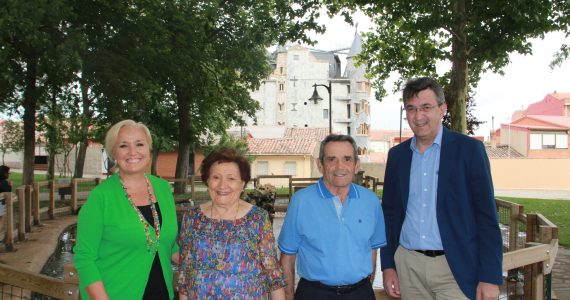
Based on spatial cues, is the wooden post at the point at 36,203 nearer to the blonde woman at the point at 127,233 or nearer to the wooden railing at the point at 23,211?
the wooden railing at the point at 23,211

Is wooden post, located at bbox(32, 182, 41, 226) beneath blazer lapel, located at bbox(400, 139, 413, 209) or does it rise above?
beneath

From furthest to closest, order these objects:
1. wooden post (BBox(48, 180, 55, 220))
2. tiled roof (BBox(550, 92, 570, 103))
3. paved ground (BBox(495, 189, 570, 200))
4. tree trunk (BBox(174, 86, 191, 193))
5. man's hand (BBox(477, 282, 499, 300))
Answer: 1. tiled roof (BBox(550, 92, 570, 103))
2. paved ground (BBox(495, 189, 570, 200))
3. tree trunk (BBox(174, 86, 191, 193))
4. wooden post (BBox(48, 180, 55, 220))
5. man's hand (BBox(477, 282, 499, 300))

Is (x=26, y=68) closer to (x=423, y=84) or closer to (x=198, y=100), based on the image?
(x=198, y=100)

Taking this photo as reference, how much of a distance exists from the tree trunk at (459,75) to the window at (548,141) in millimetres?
42661

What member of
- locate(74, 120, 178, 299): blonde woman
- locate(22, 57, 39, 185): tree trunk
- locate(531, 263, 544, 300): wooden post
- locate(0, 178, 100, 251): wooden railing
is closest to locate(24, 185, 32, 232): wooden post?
locate(0, 178, 100, 251): wooden railing

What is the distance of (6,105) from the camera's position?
22688mm

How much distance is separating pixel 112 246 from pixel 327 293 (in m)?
1.25

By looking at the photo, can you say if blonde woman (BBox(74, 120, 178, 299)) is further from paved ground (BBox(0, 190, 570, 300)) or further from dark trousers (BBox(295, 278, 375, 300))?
paved ground (BBox(0, 190, 570, 300))

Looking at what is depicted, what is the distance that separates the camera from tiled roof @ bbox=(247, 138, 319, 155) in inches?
1847

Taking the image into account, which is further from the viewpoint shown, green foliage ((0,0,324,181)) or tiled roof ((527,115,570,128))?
tiled roof ((527,115,570,128))

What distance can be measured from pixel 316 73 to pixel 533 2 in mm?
58324

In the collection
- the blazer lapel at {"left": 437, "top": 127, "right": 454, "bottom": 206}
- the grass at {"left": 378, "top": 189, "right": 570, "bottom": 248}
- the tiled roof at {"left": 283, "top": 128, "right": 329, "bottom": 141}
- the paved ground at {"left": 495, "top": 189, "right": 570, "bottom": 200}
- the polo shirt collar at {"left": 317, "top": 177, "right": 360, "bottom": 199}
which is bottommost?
the paved ground at {"left": 495, "top": 189, "right": 570, "bottom": 200}

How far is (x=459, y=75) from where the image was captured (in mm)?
14727

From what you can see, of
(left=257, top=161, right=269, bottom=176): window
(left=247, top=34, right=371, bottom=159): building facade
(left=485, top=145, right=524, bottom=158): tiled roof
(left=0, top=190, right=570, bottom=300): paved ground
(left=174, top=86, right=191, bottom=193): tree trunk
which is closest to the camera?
(left=0, top=190, right=570, bottom=300): paved ground
